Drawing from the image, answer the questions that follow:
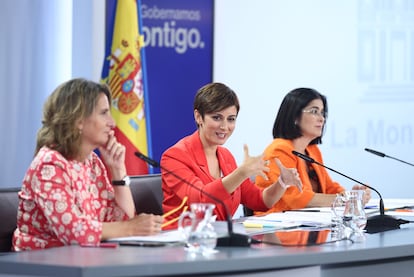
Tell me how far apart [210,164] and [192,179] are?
0.74 feet

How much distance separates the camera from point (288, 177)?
395 centimetres

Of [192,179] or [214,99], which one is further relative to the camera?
[214,99]

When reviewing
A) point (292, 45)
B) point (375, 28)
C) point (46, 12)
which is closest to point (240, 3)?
point (292, 45)

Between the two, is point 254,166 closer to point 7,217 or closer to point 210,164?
point 210,164

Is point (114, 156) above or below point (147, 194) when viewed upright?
above

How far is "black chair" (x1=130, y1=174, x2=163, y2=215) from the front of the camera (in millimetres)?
3666

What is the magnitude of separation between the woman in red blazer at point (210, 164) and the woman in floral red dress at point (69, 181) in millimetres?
732

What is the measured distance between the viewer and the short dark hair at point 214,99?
12.7 feet

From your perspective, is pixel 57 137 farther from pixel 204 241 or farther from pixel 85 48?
pixel 85 48

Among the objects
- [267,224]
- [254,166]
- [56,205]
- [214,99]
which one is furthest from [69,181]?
[214,99]

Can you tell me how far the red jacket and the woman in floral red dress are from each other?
719mm

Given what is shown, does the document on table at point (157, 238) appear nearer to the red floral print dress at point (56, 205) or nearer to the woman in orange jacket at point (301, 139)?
the red floral print dress at point (56, 205)

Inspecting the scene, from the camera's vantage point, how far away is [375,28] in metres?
6.67

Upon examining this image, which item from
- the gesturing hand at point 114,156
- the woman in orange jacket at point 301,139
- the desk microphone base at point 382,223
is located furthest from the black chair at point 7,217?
the woman in orange jacket at point 301,139
